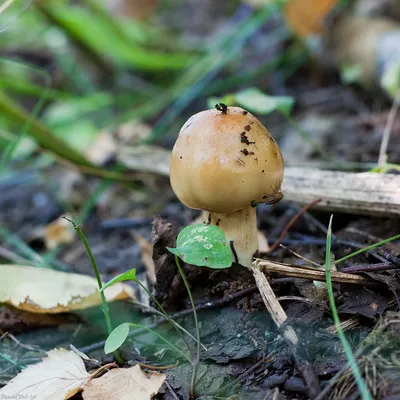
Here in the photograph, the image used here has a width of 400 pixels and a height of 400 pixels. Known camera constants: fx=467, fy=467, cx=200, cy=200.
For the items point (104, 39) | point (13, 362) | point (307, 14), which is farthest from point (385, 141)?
point (104, 39)

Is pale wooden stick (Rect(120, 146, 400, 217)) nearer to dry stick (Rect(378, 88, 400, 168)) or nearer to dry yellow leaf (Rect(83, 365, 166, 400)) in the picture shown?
dry stick (Rect(378, 88, 400, 168))

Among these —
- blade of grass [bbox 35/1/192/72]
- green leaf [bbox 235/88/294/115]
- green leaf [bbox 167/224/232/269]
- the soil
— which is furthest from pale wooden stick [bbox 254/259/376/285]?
blade of grass [bbox 35/1/192/72]

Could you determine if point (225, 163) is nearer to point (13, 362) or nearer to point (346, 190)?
point (346, 190)

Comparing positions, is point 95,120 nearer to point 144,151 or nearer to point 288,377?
point 144,151

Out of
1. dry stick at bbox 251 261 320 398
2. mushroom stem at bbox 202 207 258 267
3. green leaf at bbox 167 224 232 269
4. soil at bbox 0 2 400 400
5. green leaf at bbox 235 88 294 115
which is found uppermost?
green leaf at bbox 235 88 294 115

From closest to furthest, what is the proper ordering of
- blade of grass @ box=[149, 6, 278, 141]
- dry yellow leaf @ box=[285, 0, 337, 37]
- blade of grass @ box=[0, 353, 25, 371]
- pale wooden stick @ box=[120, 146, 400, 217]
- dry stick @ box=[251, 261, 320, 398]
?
1. dry stick @ box=[251, 261, 320, 398]
2. blade of grass @ box=[0, 353, 25, 371]
3. pale wooden stick @ box=[120, 146, 400, 217]
4. dry yellow leaf @ box=[285, 0, 337, 37]
5. blade of grass @ box=[149, 6, 278, 141]

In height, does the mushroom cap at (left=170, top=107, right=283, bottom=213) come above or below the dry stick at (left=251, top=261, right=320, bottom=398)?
above

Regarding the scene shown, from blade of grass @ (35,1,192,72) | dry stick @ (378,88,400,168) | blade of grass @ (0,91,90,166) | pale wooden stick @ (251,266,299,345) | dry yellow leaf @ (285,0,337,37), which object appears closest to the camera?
pale wooden stick @ (251,266,299,345)
